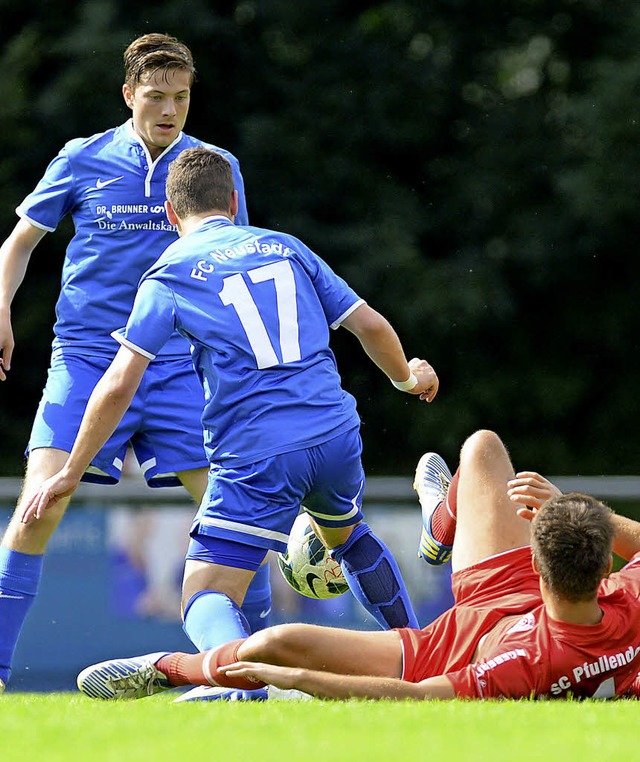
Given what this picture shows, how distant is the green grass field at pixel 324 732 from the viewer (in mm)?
2801

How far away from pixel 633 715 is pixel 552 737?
0.51 meters

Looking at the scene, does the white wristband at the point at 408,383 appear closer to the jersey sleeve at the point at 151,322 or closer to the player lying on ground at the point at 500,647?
the player lying on ground at the point at 500,647

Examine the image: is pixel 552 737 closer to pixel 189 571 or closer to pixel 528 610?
→ pixel 528 610

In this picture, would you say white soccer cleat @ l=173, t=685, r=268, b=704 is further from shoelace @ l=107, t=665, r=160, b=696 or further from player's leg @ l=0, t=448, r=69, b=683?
player's leg @ l=0, t=448, r=69, b=683

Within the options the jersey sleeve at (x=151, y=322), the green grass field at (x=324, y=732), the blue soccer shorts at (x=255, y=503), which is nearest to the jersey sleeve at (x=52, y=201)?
the jersey sleeve at (x=151, y=322)

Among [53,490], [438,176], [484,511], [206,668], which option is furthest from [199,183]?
[438,176]

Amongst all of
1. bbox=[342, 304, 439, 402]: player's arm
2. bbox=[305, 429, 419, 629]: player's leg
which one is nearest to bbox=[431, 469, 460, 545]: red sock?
bbox=[305, 429, 419, 629]: player's leg

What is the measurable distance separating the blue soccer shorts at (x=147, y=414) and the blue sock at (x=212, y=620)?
1.11 metres

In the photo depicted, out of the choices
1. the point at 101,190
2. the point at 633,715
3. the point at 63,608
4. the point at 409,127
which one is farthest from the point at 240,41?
the point at 633,715

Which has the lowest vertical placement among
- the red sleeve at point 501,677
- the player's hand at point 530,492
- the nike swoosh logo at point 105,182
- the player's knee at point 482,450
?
the red sleeve at point 501,677

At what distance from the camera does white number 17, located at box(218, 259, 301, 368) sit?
445 centimetres

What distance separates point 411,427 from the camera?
14.0 metres

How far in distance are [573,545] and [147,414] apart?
216 cm

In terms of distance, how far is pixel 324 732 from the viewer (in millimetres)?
3104
